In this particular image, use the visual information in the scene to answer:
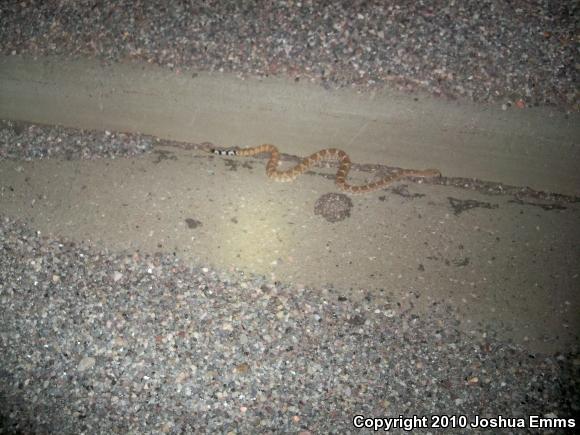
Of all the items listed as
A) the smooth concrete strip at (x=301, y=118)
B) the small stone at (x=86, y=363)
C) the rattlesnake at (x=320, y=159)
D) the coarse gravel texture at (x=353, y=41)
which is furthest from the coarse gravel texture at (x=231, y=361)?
the coarse gravel texture at (x=353, y=41)

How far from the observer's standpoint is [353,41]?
21.0 feet

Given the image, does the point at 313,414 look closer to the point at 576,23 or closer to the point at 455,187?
the point at 455,187

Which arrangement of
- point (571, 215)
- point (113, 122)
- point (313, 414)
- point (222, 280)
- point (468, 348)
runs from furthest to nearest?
point (113, 122) < point (571, 215) < point (222, 280) < point (468, 348) < point (313, 414)

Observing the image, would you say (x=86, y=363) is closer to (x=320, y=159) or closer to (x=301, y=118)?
(x=320, y=159)

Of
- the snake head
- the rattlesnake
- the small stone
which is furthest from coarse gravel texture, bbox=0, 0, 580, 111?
the small stone

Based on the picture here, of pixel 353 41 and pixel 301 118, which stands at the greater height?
pixel 353 41

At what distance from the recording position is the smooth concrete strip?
5.82 metres

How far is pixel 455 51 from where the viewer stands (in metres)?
6.18

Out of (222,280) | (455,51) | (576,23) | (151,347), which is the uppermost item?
(576,23)

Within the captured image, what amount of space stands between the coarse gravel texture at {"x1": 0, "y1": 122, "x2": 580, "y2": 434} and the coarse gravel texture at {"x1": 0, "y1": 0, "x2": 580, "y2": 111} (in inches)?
138

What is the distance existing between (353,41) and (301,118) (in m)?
1.52

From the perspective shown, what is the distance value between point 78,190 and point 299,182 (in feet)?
10.9

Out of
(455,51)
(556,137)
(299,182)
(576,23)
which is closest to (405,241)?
(299,182)

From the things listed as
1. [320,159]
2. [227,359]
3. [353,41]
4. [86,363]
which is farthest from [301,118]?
[86,363]
